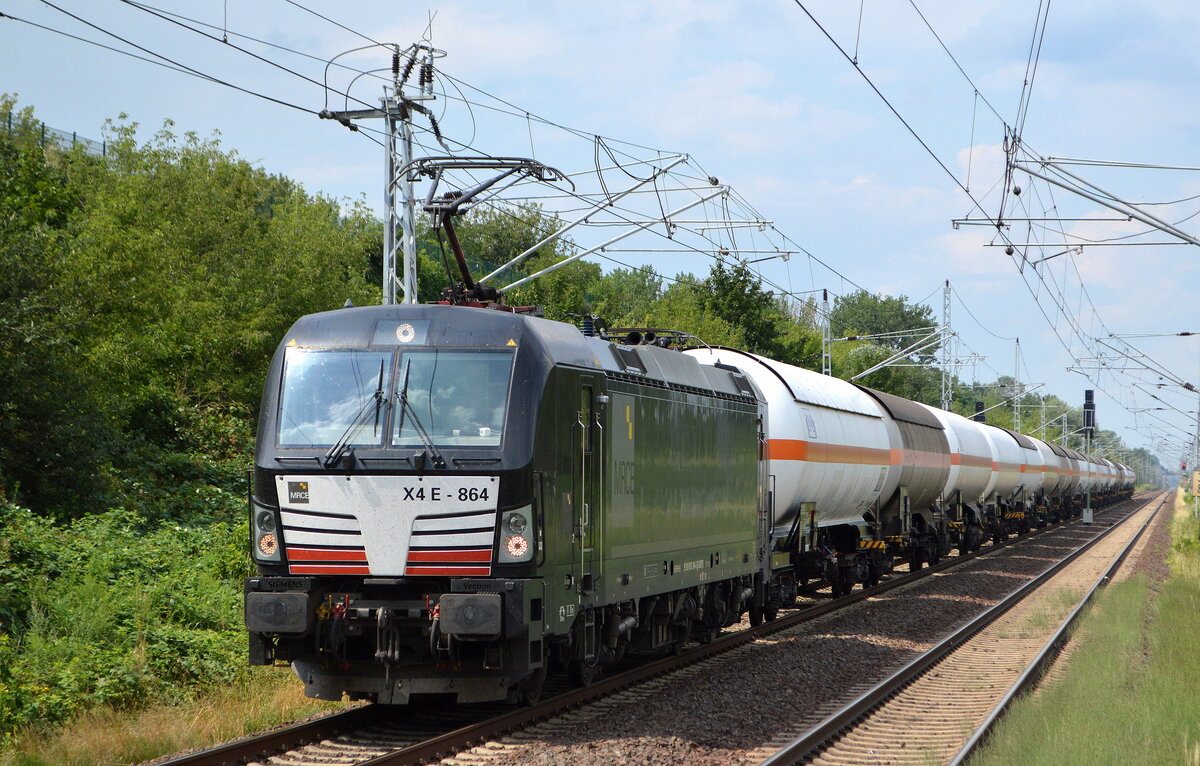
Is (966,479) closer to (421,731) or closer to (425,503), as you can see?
(421,731)

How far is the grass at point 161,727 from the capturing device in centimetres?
882

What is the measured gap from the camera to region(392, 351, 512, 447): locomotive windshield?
9.70 metres

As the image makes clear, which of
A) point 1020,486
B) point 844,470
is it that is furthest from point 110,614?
point 1020,486

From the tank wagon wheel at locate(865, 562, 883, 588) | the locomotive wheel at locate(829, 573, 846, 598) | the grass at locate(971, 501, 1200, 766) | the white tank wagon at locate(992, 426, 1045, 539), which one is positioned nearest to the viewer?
the grass at locate(971, 501, 1200, 766)

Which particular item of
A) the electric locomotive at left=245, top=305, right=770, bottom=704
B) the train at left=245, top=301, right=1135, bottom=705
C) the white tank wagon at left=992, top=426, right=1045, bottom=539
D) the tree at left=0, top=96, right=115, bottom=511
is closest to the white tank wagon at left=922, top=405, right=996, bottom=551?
the white tank wagon at left=992, top=426, right=1045, bottom=539

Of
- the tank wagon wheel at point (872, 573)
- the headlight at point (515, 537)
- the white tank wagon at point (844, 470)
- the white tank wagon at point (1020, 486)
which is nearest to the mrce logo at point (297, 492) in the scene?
the headlight at point (515, 537)

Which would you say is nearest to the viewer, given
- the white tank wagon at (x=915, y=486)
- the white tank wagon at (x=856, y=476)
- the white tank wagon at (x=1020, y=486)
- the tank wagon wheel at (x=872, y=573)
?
the white tank wagon at (x=856, y=476)

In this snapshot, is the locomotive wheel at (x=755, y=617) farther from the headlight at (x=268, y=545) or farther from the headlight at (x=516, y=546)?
the headlight at (x=268, y=545)

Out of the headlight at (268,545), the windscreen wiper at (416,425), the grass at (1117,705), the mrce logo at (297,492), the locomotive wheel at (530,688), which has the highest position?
the windscreen wiper at (416,425)

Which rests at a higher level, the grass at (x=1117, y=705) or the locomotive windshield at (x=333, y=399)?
the locomotive windshield at (x=333, y=399)

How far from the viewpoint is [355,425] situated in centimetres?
984

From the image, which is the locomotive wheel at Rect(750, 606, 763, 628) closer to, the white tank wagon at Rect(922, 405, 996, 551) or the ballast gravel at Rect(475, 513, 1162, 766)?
the ballast gravel at Rect(475, 513, 1162, 766)

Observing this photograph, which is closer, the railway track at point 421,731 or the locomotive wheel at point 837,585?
the railway track at point 421,731

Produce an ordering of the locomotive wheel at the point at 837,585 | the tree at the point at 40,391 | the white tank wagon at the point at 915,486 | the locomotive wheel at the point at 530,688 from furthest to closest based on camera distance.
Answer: the white tank wagon at the point at 915,486, the locomotive wheel at the point at 837,585, the tree at the point at 40,391, the locomotive wheel at the point at 530,688
